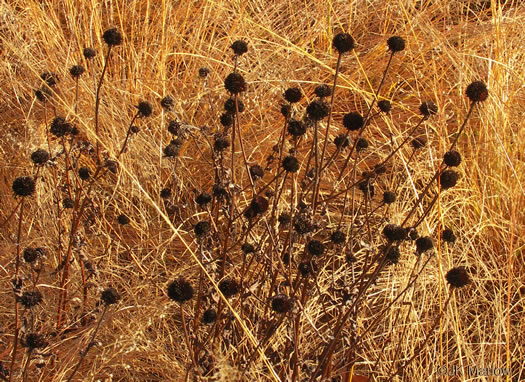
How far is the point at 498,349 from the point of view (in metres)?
1.58

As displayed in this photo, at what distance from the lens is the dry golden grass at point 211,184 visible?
1.53 m

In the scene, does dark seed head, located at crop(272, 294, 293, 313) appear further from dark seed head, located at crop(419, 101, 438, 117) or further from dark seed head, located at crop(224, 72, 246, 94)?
dark seed head, located at crop(419, 101, 438, 117)

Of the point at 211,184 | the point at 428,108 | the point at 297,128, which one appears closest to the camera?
the point at 297,128

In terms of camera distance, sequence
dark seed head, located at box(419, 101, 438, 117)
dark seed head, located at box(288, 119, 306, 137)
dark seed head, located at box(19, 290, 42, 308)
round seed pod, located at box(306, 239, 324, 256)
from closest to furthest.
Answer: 1. dark seed head, located at box(19, 290, 42, 308)
2. round seed pod, located at box(306, 239, 324, 256)
3. dark seed head, located at box(288, 119, 306, 137)
4. dark seed head, located at box(419, 101, 438, 117)

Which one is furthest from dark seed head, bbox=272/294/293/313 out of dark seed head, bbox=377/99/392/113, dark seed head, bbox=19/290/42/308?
dark seed head, bbox=377/99/392/113

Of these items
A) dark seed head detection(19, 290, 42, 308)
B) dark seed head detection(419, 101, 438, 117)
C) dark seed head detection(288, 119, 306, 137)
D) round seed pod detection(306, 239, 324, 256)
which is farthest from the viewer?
dark seed head detection(419, 101, 438, 117)

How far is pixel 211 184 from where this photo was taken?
7.02 ft

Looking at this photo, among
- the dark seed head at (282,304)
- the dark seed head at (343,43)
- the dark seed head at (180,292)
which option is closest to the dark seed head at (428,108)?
the dark seed head at (343,43)

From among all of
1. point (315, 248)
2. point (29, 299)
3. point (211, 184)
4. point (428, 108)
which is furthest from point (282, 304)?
point (211, 184)

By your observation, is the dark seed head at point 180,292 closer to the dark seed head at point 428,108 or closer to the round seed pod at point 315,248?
the round seed pod at point 315,248

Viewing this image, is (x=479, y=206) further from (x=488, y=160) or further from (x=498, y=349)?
(x=498, y=349)

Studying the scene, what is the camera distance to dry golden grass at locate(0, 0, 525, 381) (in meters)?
1.53

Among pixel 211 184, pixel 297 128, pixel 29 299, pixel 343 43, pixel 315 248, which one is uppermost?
pixel 343 43

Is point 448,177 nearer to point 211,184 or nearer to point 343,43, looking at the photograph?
point 343,43
